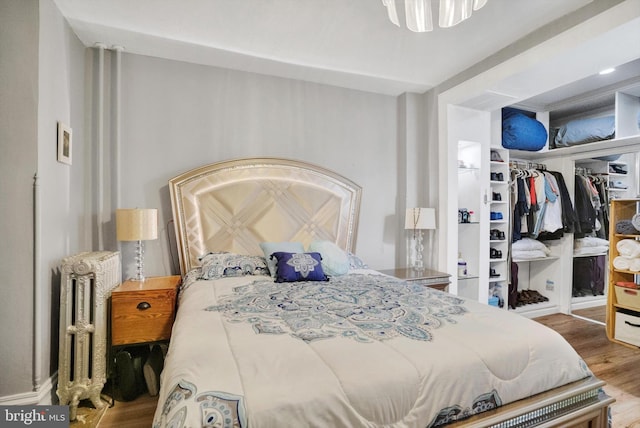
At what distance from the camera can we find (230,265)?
Result: 2561 millimetres

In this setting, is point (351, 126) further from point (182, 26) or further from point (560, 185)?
point (560, 185)

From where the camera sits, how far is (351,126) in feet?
11.5

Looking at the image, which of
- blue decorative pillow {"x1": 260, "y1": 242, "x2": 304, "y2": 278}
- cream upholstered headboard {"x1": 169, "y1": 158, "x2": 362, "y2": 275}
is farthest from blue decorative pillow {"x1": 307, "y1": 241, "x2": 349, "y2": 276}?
cream upholstered headboard {"x1": 169, "y1": 158, "x2": 362, "y2": 275}

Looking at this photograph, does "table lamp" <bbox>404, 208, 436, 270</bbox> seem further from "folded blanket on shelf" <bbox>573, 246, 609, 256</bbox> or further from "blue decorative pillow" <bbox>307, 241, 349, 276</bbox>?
"folded blanket on shelf" <bbox>573, 246, 609, 256</bbox>

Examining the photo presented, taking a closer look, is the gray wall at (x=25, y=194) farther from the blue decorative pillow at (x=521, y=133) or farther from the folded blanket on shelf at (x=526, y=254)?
the folded blanket on shelf at (x=526, y=254)

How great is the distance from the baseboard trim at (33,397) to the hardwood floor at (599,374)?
353mm

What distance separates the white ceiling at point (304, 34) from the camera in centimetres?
220

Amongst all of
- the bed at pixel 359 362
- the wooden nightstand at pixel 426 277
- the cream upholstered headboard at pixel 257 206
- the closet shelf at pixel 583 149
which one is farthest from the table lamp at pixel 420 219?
the closet shelf at pixel 583 149

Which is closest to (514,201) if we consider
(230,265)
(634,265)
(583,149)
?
(583,149)

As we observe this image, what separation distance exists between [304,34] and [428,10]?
1217 millimetres

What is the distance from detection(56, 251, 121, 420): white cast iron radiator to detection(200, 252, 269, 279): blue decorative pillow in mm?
678

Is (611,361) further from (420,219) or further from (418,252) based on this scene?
(420,219)

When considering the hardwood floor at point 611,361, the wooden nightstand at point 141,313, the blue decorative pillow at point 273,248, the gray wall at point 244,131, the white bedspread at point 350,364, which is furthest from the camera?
the gray wall at point 244,131

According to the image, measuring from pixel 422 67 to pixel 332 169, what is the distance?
4.17ft
